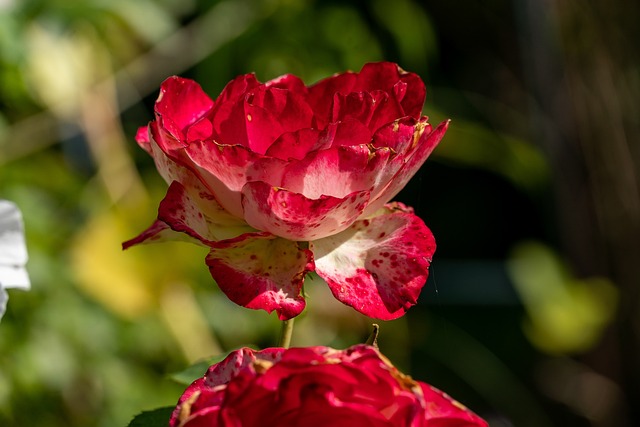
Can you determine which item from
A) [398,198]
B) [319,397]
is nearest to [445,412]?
[319,397]

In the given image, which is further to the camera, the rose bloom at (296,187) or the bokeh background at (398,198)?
the bokeh background at (398,198)

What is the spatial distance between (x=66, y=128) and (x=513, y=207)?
1.41m

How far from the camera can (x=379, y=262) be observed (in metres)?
0.48

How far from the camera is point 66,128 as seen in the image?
1.67m

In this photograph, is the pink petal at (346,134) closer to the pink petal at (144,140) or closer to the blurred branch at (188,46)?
the pink petal at (144,140)

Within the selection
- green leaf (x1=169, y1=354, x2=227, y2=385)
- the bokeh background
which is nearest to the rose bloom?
green leaf (x1=169, y1=354, x2=227, y2=385)

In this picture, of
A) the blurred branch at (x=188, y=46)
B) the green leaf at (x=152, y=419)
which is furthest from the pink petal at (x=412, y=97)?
the blurred branch at (x=188, y=46)

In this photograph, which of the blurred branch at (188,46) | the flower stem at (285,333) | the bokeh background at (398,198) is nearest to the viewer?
the flower stem at (285,333)

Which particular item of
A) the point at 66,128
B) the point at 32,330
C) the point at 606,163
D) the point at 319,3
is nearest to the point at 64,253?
the point at 32,330

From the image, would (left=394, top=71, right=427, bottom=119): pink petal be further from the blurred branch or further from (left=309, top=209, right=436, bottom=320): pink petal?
the blurred branch

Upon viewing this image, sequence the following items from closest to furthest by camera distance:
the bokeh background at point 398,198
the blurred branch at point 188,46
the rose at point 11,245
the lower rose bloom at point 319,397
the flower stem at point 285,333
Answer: the lower rose bloom at point 319,397 < the flower stem at point 285,333 < the rose at point 11,245 < the bokeh background at point 398,198 < the blurred branch at point 188,46

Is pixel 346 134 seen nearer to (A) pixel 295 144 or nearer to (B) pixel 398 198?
(A) pixel 295 144

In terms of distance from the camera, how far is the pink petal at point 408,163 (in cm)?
46

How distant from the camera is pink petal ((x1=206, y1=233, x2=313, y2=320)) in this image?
45 centimetres
